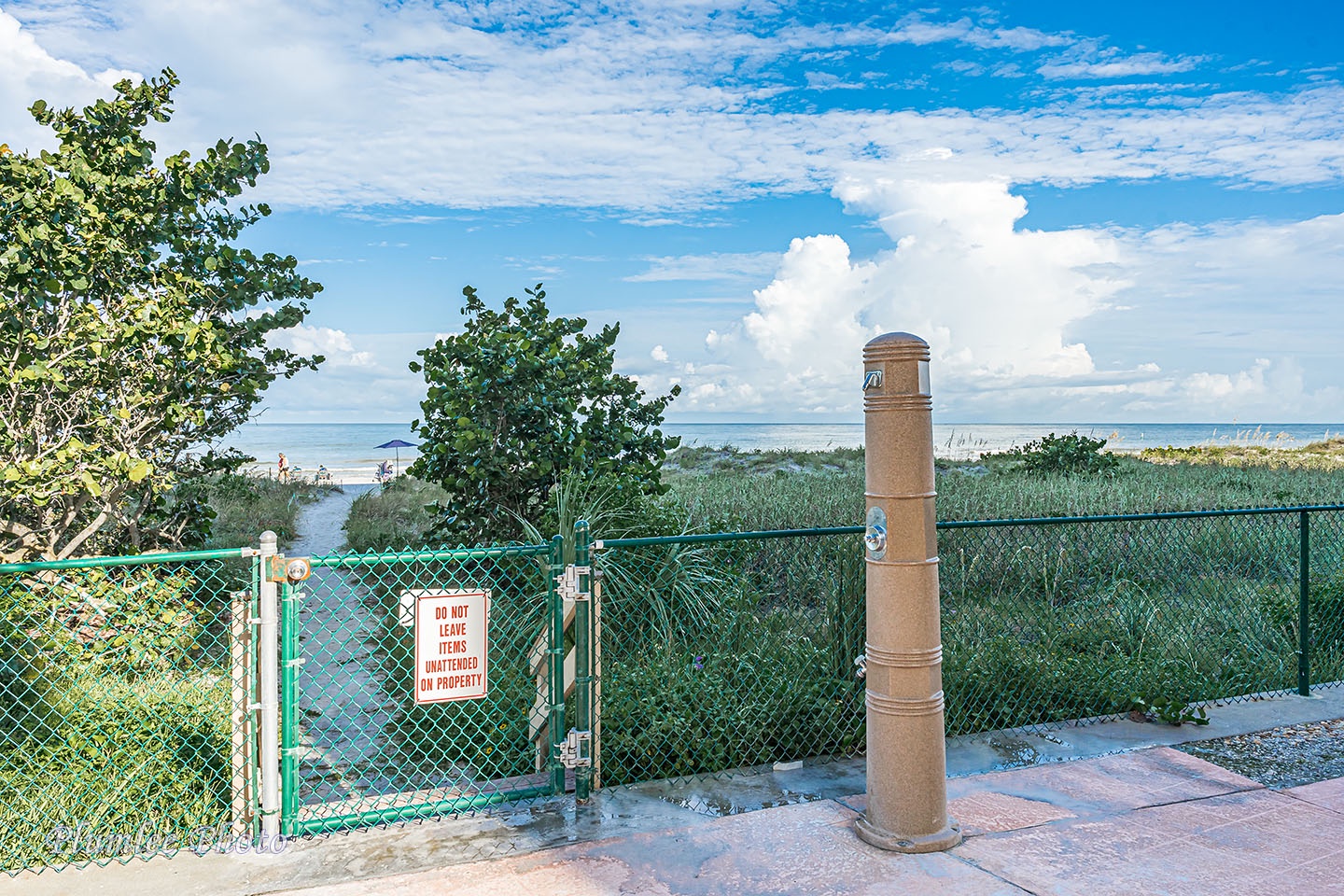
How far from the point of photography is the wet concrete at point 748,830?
3.78m

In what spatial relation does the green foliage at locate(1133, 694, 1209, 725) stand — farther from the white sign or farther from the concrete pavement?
the white sign

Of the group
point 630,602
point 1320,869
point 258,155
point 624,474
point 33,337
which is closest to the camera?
point 1320,869

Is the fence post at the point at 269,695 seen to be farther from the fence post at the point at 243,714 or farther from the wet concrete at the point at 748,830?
the wet concrete at the point at 748,830

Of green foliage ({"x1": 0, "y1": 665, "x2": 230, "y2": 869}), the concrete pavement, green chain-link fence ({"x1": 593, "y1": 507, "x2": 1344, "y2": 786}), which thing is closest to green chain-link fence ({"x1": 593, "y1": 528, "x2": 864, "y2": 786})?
green chain-link fence ({"x1": 593, "y1": 507, "x2": 1344, "y2": 786})

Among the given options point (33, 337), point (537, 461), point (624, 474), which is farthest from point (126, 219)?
point (624, 474)

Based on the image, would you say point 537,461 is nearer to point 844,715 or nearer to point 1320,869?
point 844,715

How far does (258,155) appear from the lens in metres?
7.93

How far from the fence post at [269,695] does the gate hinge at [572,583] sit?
1.29 metres

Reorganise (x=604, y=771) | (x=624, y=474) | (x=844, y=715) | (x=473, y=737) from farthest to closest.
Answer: (x=624, y=474)
(x=473, y=737)
(x=844, y=715)
(x=604, y=771)

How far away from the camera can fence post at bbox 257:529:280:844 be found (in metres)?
4.09

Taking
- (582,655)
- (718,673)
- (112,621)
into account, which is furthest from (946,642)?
(112,621)

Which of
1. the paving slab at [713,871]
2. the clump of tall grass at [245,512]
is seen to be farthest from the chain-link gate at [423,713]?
the clump of tall grass at [245,512]

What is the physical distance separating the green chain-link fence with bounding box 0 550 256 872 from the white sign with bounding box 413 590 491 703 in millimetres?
770

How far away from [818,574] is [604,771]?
380cm
